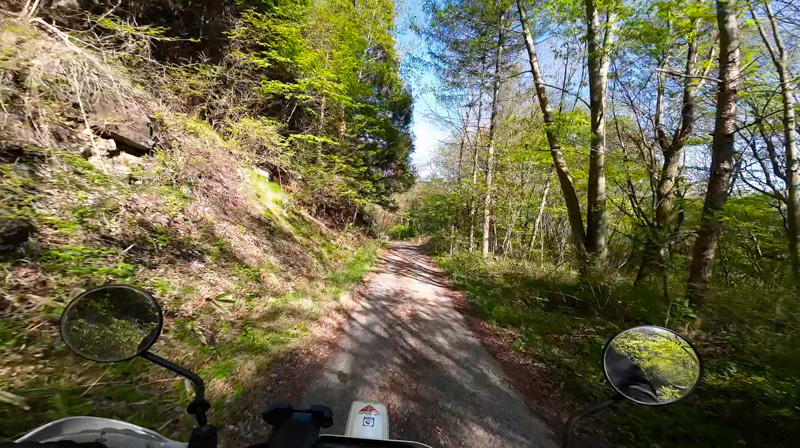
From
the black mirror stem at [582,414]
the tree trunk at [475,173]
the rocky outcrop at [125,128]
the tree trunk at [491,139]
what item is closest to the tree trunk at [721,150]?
the black mirror stem at [582,414]

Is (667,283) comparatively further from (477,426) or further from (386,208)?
(386,208)

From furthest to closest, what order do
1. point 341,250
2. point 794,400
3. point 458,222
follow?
1. point 458,222
2. point 341,250
3. point 794,400

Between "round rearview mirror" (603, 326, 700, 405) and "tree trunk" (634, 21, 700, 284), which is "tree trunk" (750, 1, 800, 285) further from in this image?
"round rearview mirror" (603, 326, 700, 405)

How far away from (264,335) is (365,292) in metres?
3.83

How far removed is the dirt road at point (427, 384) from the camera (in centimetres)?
284

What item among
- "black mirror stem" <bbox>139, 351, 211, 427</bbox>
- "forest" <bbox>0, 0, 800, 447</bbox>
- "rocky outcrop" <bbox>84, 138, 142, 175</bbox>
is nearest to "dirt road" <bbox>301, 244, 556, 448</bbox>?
"forest" <bbox>0, 0, 800, 447</bbox>

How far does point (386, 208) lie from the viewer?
19.5 metres

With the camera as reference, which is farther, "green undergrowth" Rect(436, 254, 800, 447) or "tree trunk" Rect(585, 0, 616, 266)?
"tree trunk" Rect(585, 0, 616, 266)

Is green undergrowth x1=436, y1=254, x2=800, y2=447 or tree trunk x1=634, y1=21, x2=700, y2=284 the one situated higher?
tree trunk x1=634, y1=21, x2=700, y2=284

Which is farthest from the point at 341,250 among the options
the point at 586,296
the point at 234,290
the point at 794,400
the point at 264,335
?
the point at 794,400

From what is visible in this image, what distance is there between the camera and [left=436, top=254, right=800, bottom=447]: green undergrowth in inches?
98.2

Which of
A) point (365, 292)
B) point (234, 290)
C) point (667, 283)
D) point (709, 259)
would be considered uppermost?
point (709, 259)

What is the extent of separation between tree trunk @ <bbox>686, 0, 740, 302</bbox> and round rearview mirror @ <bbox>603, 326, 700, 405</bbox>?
3605 millimetres

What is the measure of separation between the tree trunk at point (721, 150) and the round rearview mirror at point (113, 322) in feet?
20.3
